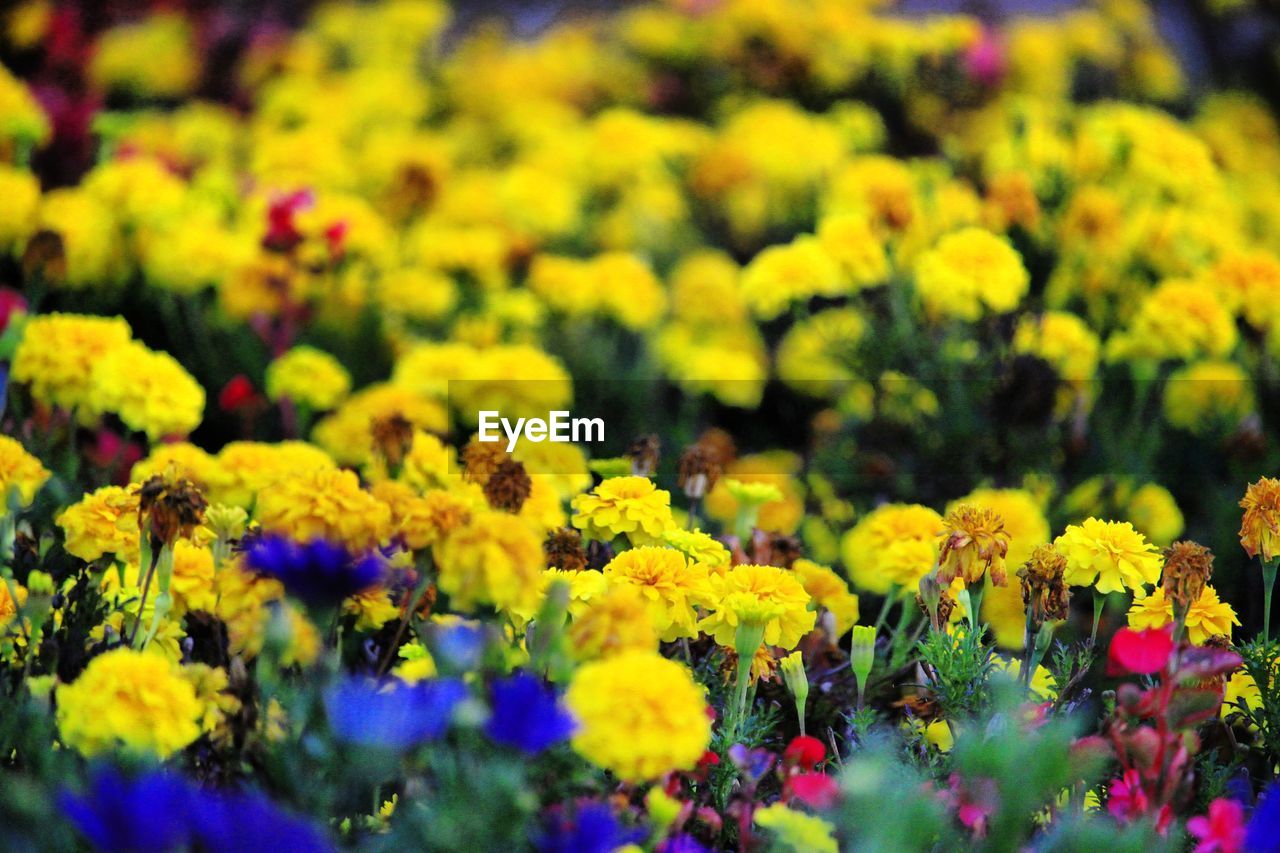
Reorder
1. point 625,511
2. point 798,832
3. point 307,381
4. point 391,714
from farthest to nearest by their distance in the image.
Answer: point 307,381
point 625,511
point 798,832
point 391,714

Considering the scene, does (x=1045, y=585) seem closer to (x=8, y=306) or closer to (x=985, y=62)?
(x=8, y=306)

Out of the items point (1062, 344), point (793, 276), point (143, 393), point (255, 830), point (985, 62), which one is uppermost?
point (985, 62)

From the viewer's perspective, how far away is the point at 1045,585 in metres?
1.35

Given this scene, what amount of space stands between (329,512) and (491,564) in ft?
0.87

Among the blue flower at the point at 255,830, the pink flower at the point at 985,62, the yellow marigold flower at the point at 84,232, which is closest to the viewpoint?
the blue flower at the point at 255,830

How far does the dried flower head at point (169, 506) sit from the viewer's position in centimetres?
129

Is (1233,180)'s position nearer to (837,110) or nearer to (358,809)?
(837,110)

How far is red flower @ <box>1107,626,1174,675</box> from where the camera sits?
1.13 metres

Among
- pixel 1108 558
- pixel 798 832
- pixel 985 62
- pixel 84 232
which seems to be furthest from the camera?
pixel 985 62

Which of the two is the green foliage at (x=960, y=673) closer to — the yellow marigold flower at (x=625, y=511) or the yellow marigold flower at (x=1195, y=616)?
the yellow marigold flower at (x=1195, y=616)

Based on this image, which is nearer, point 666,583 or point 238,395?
point 666,583

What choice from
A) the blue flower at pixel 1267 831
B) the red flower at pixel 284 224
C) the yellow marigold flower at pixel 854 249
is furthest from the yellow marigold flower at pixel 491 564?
the red flower at pixel 284 224

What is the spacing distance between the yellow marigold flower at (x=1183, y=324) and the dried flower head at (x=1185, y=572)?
118 centimetres

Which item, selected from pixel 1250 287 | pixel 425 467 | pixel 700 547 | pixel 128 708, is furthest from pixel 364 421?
pixel 1250 287
